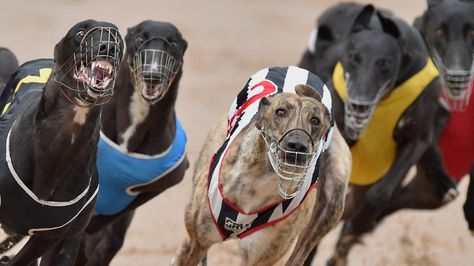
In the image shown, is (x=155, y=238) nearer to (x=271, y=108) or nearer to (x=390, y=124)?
(x=390, y=124)

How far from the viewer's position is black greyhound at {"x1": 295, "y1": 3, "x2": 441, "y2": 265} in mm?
5914

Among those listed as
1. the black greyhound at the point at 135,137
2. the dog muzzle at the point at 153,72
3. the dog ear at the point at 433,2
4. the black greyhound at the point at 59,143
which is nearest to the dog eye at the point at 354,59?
the dog ear at the point at 433,2

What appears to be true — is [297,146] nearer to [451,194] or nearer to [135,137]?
[135,137]

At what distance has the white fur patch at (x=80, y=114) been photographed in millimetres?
4316

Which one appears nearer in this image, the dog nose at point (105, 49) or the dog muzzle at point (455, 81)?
the dog nose at point (105, 49)

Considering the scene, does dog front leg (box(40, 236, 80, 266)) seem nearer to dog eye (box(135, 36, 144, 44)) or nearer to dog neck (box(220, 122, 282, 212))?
dog neck (box(220, 122, 282, 212))

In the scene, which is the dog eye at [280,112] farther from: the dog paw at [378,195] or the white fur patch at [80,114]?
the dog paw at [378,195]

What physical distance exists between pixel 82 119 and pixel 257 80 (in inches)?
35.4

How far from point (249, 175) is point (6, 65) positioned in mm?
1436

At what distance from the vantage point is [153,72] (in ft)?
17.2

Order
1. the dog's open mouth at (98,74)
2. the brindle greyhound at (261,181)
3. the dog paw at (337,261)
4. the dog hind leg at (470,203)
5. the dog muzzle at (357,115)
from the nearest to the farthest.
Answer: the dog's open mouth at (98,74), the brindle greyhound at (261,181), the dog muzzle at (357,115), the dog hind leg at (470,203), the dog paw at (337,261)

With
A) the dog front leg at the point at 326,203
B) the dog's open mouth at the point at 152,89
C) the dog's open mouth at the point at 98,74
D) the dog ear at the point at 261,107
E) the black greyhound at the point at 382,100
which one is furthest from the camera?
the black greyhound at the point at 382,100

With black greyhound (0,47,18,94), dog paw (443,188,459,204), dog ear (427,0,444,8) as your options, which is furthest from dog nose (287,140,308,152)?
dog paw (443,188,459,204)

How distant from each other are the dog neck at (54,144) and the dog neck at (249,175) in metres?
0.50
